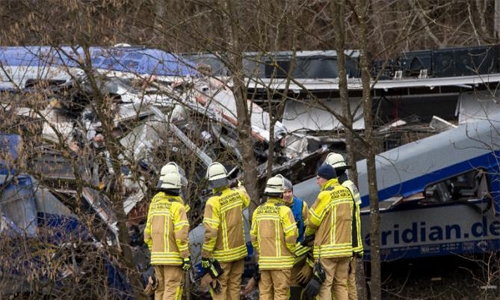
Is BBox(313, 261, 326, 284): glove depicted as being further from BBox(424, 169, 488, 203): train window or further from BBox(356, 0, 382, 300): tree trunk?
BBox(424, 169, 488, 203): train window

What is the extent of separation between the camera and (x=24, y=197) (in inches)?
500

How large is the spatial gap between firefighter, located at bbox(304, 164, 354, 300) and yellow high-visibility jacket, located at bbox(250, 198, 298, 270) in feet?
0.99

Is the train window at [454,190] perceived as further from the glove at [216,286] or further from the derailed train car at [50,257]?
the derailed train car at [50,257]

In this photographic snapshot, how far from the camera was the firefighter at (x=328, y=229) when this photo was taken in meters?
10.2

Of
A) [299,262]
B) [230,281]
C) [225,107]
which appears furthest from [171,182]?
[225,107]

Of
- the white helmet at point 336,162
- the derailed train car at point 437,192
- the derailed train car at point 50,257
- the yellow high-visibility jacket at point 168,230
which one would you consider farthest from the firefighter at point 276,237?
the derailed train car at point 50,257

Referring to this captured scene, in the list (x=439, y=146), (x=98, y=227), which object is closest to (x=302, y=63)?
(x=439, y=146)

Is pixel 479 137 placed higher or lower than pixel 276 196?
higher

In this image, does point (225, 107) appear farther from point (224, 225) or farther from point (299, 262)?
point (299, 262)

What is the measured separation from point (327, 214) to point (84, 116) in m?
4.88

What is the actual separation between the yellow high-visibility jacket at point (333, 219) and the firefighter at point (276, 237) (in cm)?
32

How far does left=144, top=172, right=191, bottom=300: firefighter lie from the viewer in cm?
1025

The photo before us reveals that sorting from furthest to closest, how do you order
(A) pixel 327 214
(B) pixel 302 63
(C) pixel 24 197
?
1. (B) pixel 302 63
2. (C) pixel 24 197
3. (A) pixel 327 214

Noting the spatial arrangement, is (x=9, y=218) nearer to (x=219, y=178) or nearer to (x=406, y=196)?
(x=219, y=178)
